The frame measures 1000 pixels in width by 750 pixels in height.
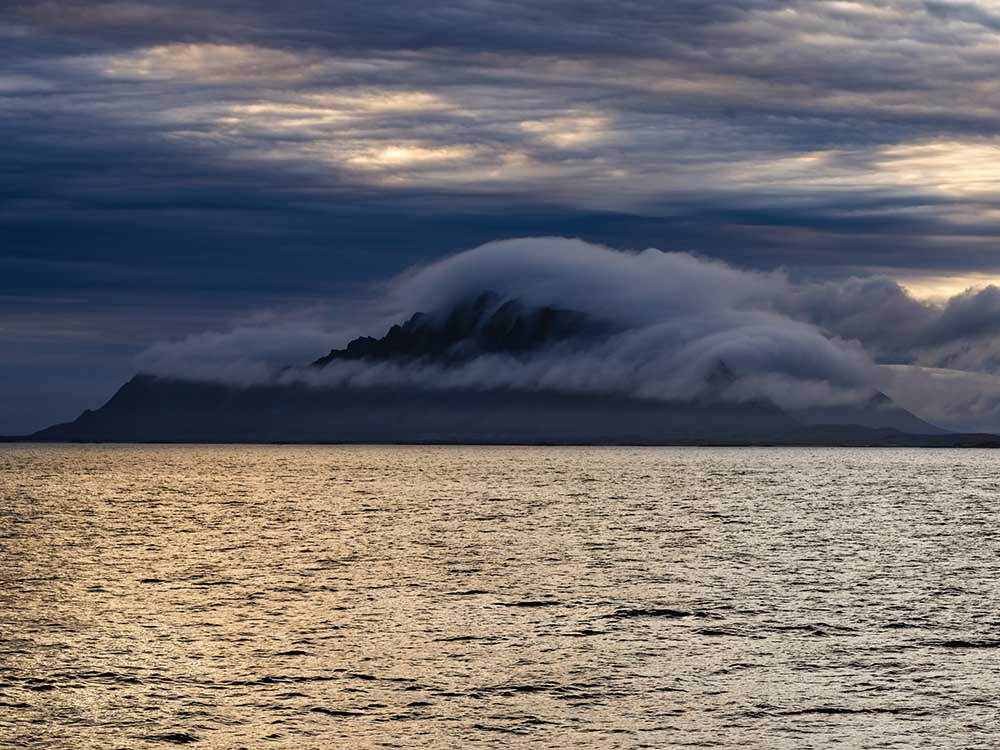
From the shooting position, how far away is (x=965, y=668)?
46.4 metres

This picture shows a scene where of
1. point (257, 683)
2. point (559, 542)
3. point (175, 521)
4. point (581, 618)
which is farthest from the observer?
point (175, 521)

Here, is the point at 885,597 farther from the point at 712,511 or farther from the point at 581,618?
the point at 712,511

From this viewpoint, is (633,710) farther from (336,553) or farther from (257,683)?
(336,553)

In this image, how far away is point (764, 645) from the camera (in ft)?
169

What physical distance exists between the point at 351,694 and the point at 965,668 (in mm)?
23047

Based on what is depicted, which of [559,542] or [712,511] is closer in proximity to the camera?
[559,542]

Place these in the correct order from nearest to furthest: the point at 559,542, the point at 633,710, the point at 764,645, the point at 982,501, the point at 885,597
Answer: the point at 633,710, the point at 764,645, the point at 885,597, the point at 559,542, the point at 982,501

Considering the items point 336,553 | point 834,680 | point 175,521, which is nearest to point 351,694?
point 834,680

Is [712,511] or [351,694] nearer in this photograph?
[351,694]

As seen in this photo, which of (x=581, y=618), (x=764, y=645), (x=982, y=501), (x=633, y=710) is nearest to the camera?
(x=633, y=710)

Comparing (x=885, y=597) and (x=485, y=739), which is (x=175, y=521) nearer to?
(x=885, y=597)

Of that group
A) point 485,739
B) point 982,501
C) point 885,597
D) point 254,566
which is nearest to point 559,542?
point 254,566

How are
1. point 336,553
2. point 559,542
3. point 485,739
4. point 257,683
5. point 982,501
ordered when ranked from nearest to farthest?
point 485,739, point 257,683, point 336,553, point 559,542, point 982,501

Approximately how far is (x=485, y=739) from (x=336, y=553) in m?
61.2
